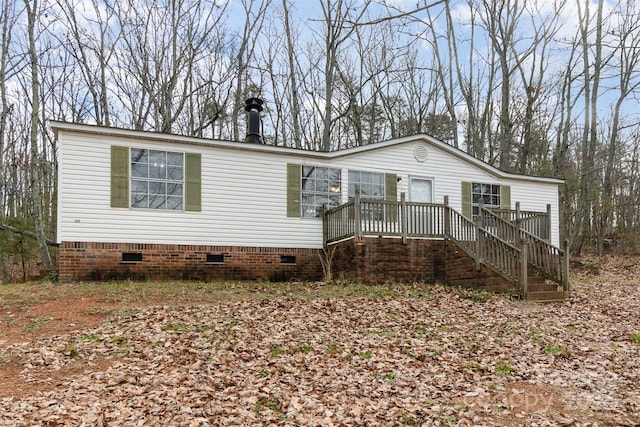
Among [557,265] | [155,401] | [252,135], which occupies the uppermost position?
[252,135]

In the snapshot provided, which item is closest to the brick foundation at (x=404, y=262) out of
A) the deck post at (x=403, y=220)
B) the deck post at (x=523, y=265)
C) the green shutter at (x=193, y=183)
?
the deck post at (x=403, y=220)

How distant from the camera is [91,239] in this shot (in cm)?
1130

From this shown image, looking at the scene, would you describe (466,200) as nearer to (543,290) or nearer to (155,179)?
(543,290)

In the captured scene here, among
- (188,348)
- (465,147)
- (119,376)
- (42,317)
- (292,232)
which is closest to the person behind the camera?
(119,376)

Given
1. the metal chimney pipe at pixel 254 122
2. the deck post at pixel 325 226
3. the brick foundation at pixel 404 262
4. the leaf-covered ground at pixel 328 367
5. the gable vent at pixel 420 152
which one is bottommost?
the leaf-covered ground at pixel 328 367

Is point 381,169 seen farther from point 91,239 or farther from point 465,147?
point 465,147

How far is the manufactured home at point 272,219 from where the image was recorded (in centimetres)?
1125

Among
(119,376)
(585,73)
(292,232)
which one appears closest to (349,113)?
(585,73)

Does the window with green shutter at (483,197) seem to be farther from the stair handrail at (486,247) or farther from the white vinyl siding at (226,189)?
the stair handrail at (486,247)

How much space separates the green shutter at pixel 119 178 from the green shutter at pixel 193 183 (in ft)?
4.62

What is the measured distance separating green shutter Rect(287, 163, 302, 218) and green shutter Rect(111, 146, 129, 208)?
4137 millimetres

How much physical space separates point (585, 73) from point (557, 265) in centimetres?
1570

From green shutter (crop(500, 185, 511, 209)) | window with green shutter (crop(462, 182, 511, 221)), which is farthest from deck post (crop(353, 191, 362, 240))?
green shutter (crop(500, 185, 511, 209))

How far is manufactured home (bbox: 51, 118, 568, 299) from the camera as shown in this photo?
11.2m
